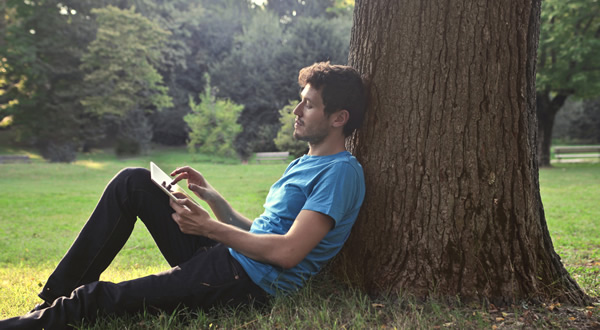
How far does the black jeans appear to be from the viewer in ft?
8.93

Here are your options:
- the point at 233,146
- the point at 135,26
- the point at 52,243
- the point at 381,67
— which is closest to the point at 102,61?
the point at 135,26

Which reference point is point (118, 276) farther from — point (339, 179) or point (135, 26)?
point (135, 26)

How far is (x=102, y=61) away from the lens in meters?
28.7

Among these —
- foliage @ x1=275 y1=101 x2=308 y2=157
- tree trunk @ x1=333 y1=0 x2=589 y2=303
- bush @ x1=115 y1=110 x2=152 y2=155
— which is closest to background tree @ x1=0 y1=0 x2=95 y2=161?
bush @ x1=115 y1=110 x2=152 y2=155

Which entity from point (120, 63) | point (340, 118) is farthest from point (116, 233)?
point (120, 63)

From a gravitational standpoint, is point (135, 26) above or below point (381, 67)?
above

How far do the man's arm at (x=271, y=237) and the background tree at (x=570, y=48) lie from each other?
1918 cm

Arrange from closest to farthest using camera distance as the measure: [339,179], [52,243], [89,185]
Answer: [339,179], [52,243], [89,185]

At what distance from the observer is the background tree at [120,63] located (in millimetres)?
27953

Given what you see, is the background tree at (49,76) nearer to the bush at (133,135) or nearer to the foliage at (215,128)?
the bush at (133,135)

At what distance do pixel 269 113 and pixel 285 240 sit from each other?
30.9 metres

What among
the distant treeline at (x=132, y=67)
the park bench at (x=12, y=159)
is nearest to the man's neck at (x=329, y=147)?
the park bench at (x=12, y=159)

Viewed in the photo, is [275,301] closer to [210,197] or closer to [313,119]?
[210,197]

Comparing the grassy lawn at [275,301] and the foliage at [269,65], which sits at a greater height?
the foliage at [269,65]
